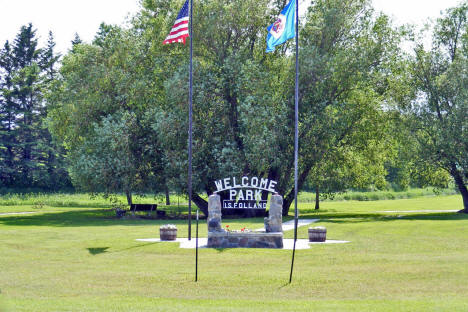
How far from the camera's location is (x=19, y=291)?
1473cm

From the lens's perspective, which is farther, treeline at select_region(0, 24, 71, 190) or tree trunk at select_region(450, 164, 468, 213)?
treeline at select_region(0, 24, 71, 190)

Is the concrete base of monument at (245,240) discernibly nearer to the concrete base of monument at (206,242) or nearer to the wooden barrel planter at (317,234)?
the concrete base of monument at (206,242)

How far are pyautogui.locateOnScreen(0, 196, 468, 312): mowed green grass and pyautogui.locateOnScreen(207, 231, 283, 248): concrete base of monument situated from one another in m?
0.84

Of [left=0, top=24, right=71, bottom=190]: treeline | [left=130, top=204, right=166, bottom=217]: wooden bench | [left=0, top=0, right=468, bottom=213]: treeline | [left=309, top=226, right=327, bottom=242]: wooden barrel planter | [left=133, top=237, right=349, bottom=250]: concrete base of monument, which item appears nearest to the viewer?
[left=133, top=237, right=349, bottom=250]: concrete base of monument

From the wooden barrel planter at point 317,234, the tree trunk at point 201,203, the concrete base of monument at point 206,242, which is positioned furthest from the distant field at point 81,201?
the wooden barrel planter at point 317,234

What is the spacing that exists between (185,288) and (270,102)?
2735 cm

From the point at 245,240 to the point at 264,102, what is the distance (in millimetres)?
18588

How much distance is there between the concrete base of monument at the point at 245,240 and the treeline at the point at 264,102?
52.0ft

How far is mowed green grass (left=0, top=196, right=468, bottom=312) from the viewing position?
1333 cm

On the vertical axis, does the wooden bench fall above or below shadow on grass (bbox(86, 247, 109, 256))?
above

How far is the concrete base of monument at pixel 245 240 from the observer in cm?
2420

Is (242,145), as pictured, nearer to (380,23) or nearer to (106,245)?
(380,23)

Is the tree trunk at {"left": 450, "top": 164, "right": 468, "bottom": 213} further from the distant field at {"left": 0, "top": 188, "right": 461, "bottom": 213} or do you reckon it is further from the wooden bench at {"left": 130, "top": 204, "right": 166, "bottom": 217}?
the wooden bench at {"left": 130, "top": 204, "right": 166, "bottom": 217}

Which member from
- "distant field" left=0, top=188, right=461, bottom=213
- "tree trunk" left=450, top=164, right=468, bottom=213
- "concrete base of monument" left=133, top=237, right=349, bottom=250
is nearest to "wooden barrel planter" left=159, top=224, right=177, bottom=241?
"concrete base of monument" left=133, top=237, right=349, bottom=250
